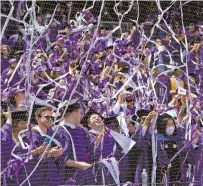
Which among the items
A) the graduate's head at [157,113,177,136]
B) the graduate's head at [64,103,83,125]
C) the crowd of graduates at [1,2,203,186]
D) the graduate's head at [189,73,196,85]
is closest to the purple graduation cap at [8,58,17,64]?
the crowd of graduates at [1,2,203,186]

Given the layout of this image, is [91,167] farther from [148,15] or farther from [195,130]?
[148,15]

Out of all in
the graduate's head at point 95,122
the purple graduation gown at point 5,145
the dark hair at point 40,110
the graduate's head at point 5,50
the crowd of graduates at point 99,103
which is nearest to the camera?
the purple graduation gown at point 5,145

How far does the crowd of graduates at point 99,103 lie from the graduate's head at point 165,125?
1cm

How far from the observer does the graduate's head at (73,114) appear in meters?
6.29

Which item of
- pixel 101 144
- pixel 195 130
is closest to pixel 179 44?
pixel 195 130

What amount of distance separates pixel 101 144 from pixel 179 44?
2.54 metres

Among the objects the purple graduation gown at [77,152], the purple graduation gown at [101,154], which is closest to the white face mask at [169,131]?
the purple graduation gown at [101,154]

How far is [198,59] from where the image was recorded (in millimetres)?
8656

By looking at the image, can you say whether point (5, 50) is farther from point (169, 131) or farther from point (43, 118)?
point (169, 131)

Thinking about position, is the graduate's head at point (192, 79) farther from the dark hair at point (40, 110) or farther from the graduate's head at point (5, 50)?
the dark hair at point (40, 110)

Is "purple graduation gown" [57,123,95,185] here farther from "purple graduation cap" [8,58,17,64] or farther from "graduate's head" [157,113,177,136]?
"purple graduation cap" [8,58,17,64]

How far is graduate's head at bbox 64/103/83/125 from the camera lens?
20.7 ft

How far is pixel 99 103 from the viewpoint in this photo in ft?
24.6

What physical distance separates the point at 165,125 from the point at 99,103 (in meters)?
0.84
